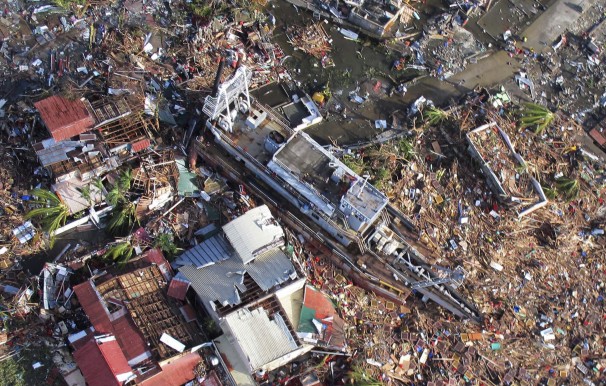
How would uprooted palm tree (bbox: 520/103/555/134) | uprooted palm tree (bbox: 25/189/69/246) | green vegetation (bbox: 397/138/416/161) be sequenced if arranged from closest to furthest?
uprooted palm tree (bbox: 25/189/69/246) → green vegetation (bbox: 397/138/416/161) → uprooted palm tree (bbox: 520/103/555/134)

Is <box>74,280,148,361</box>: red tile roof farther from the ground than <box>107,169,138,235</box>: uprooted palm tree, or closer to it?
closer to it

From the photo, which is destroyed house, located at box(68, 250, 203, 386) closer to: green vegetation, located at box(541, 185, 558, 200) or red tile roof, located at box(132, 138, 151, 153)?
red tile roof, located at box(132, 138, 151, 153)

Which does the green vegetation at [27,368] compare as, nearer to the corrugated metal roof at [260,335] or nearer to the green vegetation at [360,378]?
the corrugated metal roof at [260,335]

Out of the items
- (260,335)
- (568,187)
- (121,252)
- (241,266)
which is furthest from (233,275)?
(568,187)

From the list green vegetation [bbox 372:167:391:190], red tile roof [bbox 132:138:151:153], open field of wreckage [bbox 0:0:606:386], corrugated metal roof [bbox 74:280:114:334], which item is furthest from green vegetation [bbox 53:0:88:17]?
green vegetation [bbox 372:167:391:190]

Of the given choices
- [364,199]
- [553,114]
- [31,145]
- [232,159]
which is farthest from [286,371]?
[553,114]

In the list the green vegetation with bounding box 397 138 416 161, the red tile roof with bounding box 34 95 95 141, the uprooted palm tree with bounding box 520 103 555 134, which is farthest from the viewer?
the uprooted palm tree with bounding box 520 103 555 134

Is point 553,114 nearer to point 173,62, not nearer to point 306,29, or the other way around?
point 306,29
